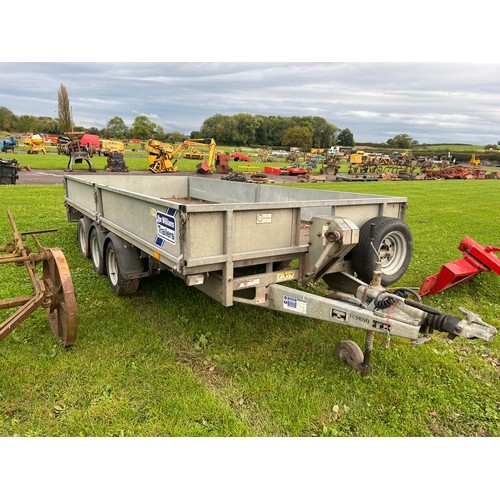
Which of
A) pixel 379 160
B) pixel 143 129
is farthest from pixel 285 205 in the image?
pixel 143 129

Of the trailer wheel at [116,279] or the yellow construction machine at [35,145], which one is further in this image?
the yellow construction machine at [35,145]

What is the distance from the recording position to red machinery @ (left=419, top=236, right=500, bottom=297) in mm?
4992

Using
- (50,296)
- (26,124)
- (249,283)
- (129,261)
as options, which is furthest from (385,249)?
(26,124)

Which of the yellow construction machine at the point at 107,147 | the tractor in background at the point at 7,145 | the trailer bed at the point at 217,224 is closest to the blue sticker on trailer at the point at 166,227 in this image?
the trailer bed at the point at 217,224

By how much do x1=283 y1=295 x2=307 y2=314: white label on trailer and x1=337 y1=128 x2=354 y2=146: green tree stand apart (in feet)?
312

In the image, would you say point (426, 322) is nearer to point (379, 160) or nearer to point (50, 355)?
point (50, 355)

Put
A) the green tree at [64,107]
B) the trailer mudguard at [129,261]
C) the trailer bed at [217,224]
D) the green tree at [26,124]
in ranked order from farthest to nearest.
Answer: the green tree at [64,107] < the green tree at [26,124] < the trailer mudguard at [129,261] < the trailer bed at [217,224]

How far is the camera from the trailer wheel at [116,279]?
4562 mm

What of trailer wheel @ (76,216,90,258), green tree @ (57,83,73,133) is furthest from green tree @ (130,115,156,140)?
trailer wheel @ (76,216,90,258)

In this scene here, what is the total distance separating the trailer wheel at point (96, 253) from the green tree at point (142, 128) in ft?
277

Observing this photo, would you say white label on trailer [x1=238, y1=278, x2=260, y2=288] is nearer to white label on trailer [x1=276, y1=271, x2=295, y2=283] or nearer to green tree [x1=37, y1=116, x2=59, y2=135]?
white label on trailer [x1=276, y1=271, x2=295, y2=283]

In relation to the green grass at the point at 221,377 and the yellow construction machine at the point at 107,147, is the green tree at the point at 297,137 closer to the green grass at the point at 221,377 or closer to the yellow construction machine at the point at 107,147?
the yellow construction machine at the point at 107,147

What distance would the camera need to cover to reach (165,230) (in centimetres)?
320

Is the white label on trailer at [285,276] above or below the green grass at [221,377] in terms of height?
above
